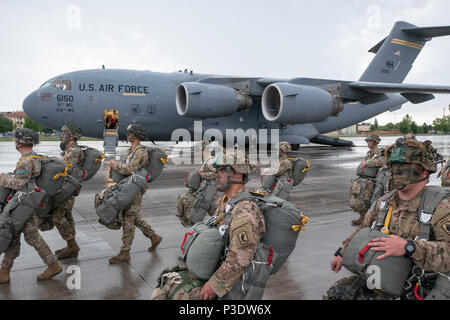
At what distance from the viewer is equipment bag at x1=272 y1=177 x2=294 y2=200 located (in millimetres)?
5875

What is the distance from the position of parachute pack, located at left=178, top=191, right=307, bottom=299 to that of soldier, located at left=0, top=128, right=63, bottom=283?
229 cm

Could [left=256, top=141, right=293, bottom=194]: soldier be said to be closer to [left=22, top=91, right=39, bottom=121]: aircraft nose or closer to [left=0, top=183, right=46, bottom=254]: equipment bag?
[left=0, top=183, right=46, bottom=254]: equipment bag

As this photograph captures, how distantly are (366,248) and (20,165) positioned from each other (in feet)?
11.5

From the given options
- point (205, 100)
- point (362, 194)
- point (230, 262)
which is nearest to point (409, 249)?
point (230, 262)

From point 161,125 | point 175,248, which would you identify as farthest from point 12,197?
point 161,125

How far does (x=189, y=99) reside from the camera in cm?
1408

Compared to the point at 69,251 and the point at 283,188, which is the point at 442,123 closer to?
the point at 283,188

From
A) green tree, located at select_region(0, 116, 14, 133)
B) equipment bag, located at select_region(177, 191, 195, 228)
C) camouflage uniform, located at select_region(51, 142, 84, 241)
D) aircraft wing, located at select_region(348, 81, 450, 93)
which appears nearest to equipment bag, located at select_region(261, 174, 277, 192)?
equipment bag, located at select_region(177, 191, 195, 228)

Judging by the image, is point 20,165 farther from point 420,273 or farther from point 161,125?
point 161,125

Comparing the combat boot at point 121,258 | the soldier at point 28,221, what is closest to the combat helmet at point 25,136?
the soldier at point 28,221

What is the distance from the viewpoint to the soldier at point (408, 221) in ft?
6.65

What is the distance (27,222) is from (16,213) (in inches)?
9.8

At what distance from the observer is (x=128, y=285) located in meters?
3.91

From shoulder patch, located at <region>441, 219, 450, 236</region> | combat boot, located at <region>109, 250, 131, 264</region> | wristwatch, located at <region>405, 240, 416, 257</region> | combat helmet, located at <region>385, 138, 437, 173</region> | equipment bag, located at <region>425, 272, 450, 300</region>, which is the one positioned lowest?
combat boot, located at <region>109, 250, 131, 264</region>
